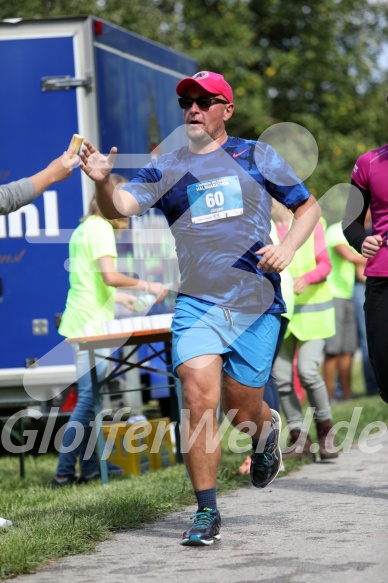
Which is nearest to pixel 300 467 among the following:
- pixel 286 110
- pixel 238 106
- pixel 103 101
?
pixel 103 101

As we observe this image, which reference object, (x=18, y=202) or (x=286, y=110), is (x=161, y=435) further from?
(x=286, y=110)

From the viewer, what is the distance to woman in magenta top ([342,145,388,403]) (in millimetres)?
6562

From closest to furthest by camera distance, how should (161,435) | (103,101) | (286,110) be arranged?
(161,435), (103,101), (286,110)

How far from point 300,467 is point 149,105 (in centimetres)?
404

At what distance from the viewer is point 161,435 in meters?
9.19

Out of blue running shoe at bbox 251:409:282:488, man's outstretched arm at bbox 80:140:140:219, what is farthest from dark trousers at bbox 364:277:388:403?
man's outstretched arm at bbox 80:140:140:219

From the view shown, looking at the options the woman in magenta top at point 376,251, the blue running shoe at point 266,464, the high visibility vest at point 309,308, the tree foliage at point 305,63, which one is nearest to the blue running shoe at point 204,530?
the blue running shoe at point 266,464

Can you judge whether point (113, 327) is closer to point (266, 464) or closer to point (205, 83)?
point (266, 464)

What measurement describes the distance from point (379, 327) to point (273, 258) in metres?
1.20

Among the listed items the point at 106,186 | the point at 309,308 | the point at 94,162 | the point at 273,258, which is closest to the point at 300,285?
the point at 309,308

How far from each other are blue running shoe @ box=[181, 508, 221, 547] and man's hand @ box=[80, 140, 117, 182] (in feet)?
5.09

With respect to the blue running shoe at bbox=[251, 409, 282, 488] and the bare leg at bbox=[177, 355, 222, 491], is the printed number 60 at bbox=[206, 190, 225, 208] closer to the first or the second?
the bare leg at bbox=[177, 355, 222, 491]

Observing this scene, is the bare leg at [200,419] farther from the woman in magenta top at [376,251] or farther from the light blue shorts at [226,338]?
the woman in magenta top at [376,251]

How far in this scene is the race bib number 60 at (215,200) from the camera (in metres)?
5.77
